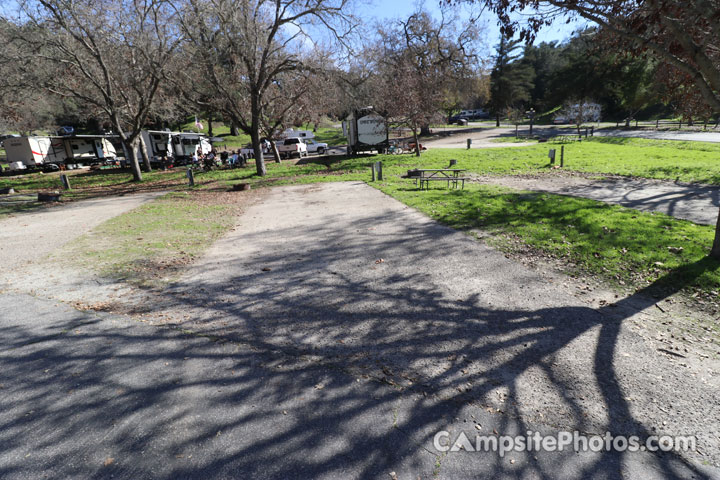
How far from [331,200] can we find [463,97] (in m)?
44.5

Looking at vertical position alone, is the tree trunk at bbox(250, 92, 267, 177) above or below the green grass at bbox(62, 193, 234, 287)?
above

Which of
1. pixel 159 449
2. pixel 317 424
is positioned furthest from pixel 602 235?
pixel 159 449

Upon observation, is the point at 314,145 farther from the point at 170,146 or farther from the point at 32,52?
the point at 32,52

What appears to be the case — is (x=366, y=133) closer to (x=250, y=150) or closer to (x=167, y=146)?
(x=250, y=150)

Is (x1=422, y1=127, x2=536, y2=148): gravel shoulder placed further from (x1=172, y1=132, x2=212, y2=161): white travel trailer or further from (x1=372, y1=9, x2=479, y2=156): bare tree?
(x1=172, y1=132, x2=212, y2=161): white travel trailer

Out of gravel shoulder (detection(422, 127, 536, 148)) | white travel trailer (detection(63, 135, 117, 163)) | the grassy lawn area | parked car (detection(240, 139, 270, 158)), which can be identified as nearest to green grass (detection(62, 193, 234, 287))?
the grassy lawn area

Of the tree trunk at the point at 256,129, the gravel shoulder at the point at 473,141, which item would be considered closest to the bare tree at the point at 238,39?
the tree trunk at the point at 256,129

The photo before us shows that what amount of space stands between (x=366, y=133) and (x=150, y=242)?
24.3 m

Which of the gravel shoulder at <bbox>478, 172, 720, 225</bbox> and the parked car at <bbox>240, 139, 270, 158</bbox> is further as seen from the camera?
the parked car at <bbox>240, 139, 270, 158</bbox>

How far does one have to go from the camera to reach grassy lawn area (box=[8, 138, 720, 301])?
6.36 metres

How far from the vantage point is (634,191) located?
12.6 metres

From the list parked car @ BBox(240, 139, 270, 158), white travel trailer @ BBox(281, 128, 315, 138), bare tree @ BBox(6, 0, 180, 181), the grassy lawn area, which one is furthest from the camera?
white travel trailer @ BBox(281, 128, 315, 138)

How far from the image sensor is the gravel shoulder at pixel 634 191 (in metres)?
9.81

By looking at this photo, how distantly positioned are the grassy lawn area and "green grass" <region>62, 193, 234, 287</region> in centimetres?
4
